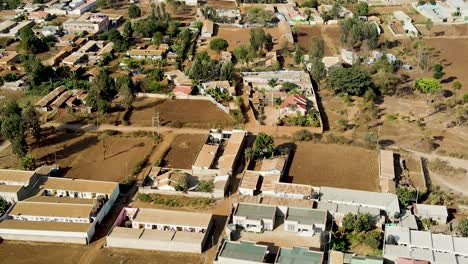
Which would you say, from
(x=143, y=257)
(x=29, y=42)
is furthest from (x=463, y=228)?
(x=29, y=42)

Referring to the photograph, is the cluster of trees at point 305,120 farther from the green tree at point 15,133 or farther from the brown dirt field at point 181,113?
the green tree at point 15,133

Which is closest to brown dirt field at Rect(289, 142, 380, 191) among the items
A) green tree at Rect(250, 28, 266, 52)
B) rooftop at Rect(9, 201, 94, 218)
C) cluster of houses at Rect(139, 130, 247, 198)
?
cluster of houses at Rect(139, 130, 247, 198)

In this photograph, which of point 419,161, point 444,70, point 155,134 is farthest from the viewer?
point 444,70

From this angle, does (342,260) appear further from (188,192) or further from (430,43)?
(430,43)

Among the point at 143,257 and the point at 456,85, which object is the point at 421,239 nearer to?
the point at 143,257

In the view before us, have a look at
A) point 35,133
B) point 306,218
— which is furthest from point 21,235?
point 306,218

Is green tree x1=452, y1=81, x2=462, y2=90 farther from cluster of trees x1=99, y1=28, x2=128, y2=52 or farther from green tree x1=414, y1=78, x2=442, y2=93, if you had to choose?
cluster of trees x1=99, y1=28, x2=128, y2=52

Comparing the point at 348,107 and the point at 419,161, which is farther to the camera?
the point at 348,107
